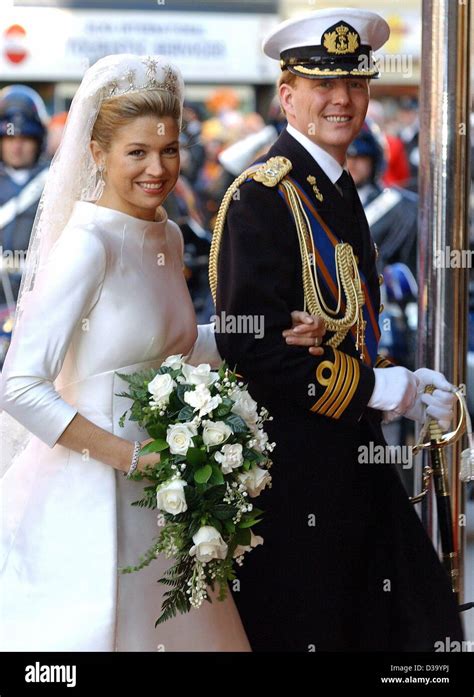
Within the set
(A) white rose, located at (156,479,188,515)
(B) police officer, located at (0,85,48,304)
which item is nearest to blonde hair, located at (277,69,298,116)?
(A) white rose, located at (156,479,188,515)

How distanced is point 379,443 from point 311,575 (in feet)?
1.16

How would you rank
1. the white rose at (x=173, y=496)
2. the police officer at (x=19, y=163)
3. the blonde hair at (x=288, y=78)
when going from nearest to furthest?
the white rose at (x=173, y=496)
the blonde hair at (x=288, y=78)
the police officer at (x=19, y=163)

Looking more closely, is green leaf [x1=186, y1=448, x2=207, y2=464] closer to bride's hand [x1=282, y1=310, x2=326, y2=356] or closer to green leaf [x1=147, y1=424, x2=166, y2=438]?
green leaf [x1=147, y1=424, x2=166, y2=438]

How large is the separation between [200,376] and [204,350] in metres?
0.45

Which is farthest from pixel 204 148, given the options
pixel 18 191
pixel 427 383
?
pixel 427 383

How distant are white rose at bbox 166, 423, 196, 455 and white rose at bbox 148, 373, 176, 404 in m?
0.06

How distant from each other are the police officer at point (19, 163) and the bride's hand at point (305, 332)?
232 inches

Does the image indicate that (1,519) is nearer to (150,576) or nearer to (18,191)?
(150,576)

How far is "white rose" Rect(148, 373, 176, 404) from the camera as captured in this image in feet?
9.53

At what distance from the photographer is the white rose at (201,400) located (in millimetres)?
2889

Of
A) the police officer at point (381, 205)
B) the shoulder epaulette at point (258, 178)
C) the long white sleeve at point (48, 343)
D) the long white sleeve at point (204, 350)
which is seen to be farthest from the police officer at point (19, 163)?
the long white sleeve at point (48, 343)

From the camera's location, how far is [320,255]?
324 cm

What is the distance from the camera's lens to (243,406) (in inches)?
116

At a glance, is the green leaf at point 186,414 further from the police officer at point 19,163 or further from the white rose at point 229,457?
the police officer at point 19,163
